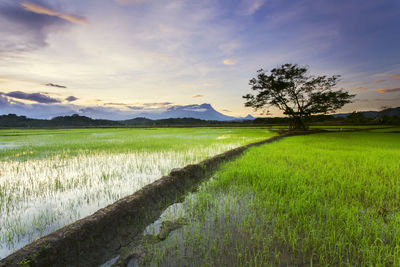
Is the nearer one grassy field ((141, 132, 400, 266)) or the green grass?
grassy field ((141, 132, 400, 266))

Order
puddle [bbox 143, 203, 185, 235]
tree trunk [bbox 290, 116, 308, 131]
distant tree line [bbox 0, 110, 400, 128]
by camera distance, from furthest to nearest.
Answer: distant tree line [bbox 0, 110, 400, 128]
tree trunk [bbox 290, 116, 308, 131]
puddle [bbox 143, 203, 185, 235]

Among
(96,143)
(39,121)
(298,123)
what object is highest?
(39,121)

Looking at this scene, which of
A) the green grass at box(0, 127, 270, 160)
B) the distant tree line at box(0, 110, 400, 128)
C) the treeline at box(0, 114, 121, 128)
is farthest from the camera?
the treeline at box(0, 114, 121, 128)

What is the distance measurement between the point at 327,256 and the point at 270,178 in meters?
2.25

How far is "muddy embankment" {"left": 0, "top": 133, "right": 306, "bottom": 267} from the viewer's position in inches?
58.7

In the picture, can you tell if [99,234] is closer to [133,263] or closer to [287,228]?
[133,263]

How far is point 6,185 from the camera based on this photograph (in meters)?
3.87

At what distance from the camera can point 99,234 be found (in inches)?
79.1

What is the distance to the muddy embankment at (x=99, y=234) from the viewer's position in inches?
58.7

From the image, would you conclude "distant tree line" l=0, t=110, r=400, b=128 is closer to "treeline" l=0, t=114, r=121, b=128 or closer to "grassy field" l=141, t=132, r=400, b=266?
"treeline" l=0, t=114, r=121, b=128

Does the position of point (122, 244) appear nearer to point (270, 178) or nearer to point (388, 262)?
Answer: point (388, 262)

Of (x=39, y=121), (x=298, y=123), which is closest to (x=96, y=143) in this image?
(x=298, y=123)

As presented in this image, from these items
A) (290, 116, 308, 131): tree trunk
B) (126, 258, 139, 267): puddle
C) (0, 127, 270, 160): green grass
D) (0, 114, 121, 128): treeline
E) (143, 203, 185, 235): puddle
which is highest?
(0, 114, 121, 128): treeline

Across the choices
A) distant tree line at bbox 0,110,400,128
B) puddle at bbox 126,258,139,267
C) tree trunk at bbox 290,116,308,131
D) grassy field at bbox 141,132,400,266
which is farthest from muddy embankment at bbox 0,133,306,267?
distant tree line at bbox 0,110,400,128
